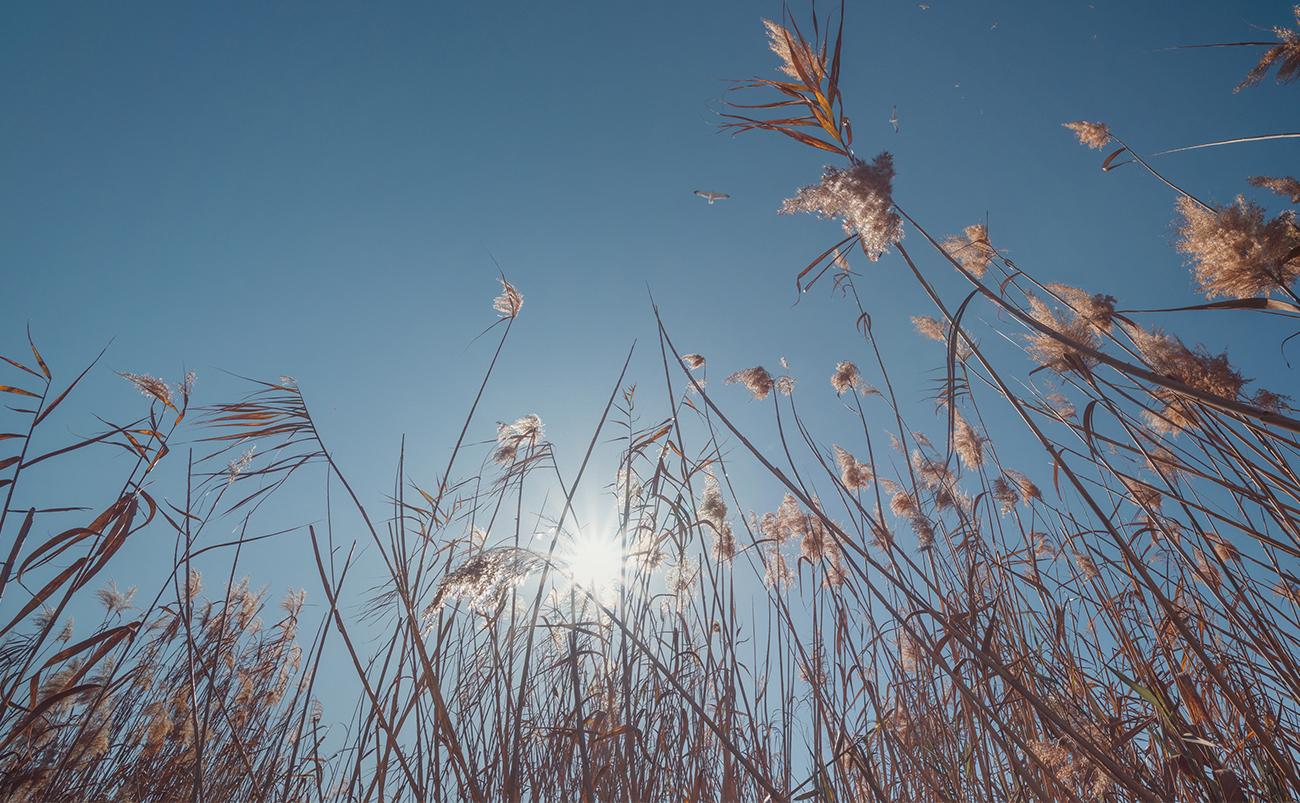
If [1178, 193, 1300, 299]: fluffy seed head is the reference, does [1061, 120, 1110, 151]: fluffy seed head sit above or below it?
above

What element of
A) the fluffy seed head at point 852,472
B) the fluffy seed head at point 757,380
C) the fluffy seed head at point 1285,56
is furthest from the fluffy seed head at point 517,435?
the fluffy seed head at point 1285,56

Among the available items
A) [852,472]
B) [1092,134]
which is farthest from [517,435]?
[1092,134]

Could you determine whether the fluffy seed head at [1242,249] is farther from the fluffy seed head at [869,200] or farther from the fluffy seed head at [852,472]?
the fluffy seed head at [852,472]

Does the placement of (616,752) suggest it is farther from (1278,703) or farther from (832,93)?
(1278,703)

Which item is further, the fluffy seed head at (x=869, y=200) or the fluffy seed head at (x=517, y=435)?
the fluffy seed head at (x=517, y=435)

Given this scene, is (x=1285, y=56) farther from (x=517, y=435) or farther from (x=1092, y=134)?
(x=517, y=435)

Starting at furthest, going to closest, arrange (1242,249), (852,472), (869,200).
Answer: (852,472), (1242,249), (869,200)

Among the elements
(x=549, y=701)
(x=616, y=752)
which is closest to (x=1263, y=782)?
(x=616, y=752)

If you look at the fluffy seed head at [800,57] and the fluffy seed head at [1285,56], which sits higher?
the fluffy seed head at [1285,56]

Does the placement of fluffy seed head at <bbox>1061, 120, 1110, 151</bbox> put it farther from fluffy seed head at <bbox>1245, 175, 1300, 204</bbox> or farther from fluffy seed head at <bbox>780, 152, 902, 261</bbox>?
fluffy seed head at <bbox>780, 152, 902, 261</bbox>

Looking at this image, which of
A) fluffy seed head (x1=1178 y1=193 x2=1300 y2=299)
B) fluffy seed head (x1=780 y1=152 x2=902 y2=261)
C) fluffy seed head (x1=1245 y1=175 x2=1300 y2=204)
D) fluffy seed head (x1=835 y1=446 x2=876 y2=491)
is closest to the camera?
fluffy seed head (x1=780 y1=152 x2=902 y2=261)

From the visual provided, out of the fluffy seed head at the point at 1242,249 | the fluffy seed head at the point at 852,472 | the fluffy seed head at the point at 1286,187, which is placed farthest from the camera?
the fluffy seed head at the point at 852,472

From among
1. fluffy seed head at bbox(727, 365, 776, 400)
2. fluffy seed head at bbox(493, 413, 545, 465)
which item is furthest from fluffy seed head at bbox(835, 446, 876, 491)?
fluffy seed head at bbox(493, 413, 545, 465)

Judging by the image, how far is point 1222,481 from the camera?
1288mm
